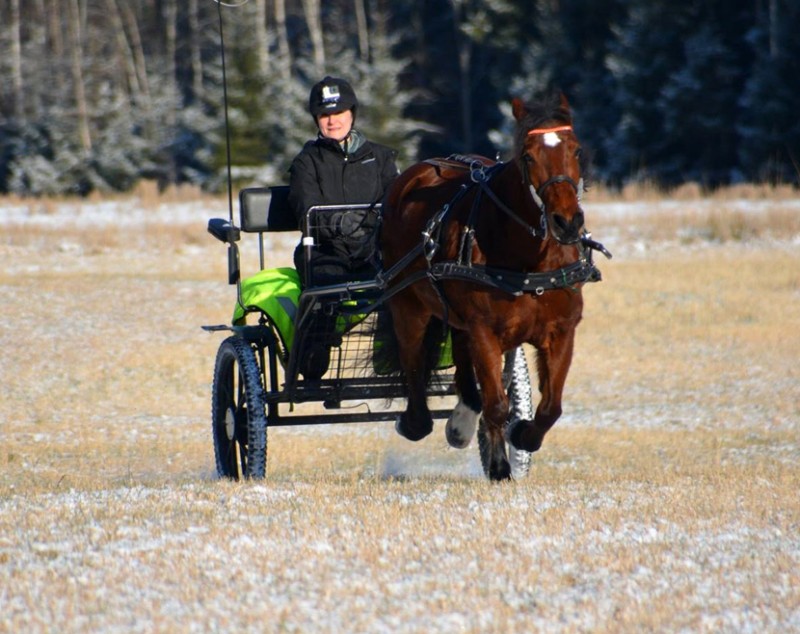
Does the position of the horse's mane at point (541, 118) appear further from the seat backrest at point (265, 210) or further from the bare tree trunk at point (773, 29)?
the bare tree trunk at point (773, 29)

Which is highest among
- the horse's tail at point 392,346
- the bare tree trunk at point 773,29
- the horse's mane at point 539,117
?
the bare tree trunk at point 773,29

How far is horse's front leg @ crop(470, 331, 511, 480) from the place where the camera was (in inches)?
259

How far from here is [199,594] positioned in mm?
4559

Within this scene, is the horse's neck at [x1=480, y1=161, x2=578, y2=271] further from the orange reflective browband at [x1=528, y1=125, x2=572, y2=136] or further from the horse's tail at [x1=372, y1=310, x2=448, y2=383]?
the horse's tail at [x1=372, y1=310, x2=448, y2=383]

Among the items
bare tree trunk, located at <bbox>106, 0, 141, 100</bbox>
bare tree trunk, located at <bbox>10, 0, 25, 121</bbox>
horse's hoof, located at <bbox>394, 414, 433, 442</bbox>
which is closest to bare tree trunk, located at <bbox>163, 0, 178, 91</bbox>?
bare tree trunk, located at <bbox>106, 0, 141, 100</bbox>

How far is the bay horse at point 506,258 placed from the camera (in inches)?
239

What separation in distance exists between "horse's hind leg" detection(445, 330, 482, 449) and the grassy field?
1.25 ft

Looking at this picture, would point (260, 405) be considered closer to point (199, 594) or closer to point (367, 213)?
point (367, 213)

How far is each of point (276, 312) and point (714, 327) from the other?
892 cm

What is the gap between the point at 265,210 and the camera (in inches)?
335

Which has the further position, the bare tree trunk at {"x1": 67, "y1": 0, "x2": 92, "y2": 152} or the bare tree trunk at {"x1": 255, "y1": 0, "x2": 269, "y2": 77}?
the bare tree trunk at {"x1": 67, "y1": 0, "x2": 92, "y2": 152}

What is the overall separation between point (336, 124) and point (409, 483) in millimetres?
2427

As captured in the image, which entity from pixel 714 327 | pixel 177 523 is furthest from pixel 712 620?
pixel 714 327

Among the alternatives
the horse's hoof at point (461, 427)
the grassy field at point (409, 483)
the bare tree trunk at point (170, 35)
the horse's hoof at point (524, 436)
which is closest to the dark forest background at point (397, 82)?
the bare tree trunk at point (170, 35)
